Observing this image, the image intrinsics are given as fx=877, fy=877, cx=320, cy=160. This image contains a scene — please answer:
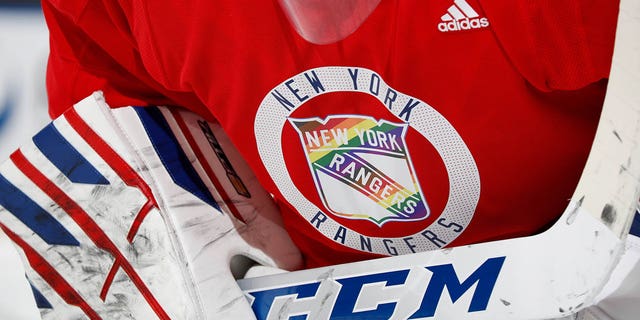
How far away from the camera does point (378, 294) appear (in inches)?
29.9

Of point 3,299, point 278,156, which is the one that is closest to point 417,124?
point 278,156

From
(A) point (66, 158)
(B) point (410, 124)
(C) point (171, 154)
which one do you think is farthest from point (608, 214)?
(A) point (66, 158)

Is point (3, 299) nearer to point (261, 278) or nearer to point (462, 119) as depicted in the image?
point (261, 278)

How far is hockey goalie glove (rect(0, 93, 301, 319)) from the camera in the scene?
856 millimetres

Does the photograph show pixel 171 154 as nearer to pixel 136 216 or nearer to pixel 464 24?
pixel 136 216

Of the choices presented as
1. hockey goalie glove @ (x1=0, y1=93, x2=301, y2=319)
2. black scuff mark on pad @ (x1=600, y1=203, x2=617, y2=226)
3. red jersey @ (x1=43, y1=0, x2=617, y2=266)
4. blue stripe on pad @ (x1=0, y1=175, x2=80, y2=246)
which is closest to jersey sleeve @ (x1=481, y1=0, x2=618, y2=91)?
red jersey @ (x1=43, y1=0, x2=617, y2=266)

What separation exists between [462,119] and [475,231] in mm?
140

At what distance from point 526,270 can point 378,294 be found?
0.45 feet

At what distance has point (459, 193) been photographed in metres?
0.79

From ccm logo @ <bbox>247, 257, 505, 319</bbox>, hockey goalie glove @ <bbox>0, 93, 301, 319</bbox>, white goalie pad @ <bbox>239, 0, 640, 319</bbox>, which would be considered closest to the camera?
white goalie pad @ <bbox>239, 0, 640, 319</bbox>

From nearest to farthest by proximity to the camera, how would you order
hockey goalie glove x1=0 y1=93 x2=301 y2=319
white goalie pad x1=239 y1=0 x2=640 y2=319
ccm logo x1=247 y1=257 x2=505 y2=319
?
white goalie pad x1=239 y1=0 x2=640 y2=319 < ccm logo x1=247 y1=257 x2=505 y2=319 < hockey goalie glove x1=0 y1=93 x2=301 y2=319

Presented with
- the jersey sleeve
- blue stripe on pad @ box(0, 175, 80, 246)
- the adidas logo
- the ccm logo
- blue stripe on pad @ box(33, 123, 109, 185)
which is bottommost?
the ccm logo

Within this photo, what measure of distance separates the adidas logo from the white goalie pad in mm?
121

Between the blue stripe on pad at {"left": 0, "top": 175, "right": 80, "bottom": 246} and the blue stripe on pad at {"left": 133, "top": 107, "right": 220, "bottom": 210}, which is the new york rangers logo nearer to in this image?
the blue stripe on pad at {"left": 133, "top": 107, "right": 220, "bottom": 210}
